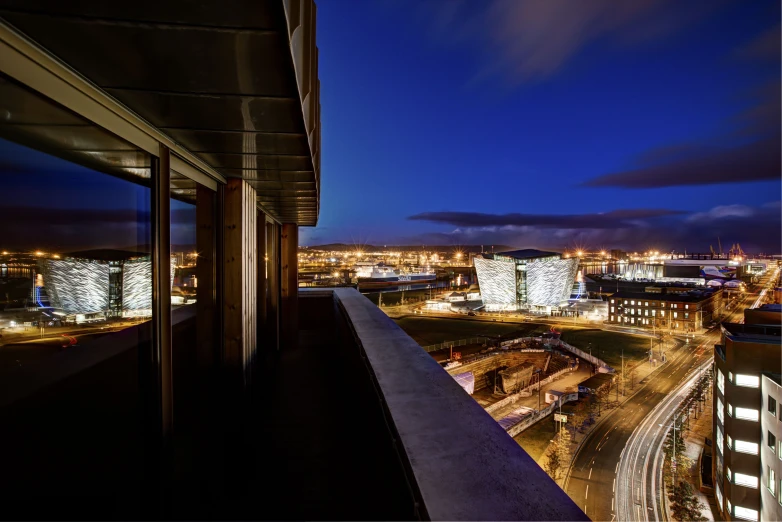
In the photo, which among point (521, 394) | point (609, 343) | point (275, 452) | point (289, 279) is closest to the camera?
point (275, 452)

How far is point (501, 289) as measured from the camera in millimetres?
40031

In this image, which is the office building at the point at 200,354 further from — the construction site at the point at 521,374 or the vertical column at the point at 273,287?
the construction site at the point at 521,374

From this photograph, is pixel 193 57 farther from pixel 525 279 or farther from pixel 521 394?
pixel 525 279

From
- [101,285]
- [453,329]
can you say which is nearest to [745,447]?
[101,285]

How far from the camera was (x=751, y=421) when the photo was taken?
32.3 ft

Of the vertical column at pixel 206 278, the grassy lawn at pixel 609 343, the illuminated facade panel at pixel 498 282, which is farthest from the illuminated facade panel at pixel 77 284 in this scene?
the illuminated facade panel at pixel 498 282

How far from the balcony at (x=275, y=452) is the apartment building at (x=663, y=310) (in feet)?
120

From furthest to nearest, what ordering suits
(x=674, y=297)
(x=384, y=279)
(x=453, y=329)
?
(x=384, y=279), (x=674, y=297), (x=453, y=329)

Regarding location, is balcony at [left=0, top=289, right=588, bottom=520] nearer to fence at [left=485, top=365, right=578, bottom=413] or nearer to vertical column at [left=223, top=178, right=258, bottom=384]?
vertical column at [left=223, top=178, right=258, bottom=384]

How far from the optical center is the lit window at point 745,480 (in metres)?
10.1

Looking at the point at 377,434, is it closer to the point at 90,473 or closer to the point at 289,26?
the point at 90,473

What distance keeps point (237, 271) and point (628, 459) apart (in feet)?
55.3

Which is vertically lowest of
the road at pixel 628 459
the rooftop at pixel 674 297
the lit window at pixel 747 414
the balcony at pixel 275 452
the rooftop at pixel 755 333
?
the road at pixel 628 459

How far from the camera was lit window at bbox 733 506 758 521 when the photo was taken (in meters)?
10.2
